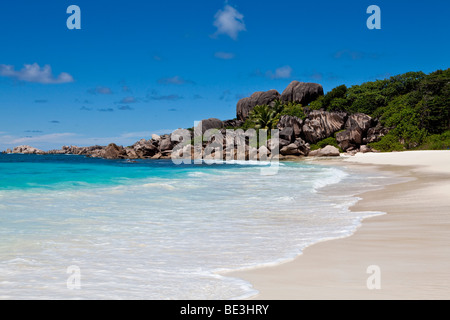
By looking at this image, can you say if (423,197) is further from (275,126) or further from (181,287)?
(275,126)

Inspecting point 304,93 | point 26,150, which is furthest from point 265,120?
point 26,150

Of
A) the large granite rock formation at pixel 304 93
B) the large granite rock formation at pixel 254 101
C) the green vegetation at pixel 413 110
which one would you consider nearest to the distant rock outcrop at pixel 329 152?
the green vegetation at pixel 413 110

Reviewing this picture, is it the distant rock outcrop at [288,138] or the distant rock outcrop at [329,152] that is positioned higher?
the distant rock outcrop at [288,138]

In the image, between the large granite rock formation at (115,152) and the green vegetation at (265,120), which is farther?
the large granite rock formation at (115,152)

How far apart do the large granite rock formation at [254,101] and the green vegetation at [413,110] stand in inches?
753

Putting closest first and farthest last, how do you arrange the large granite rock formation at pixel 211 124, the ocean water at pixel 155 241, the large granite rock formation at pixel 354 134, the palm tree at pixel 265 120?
1. the ocean water at pixel 155 241
2. the large granite rock formation at pixel 354 134
3. the palm tree at pixel 265 120
4. the large granite rock formation at pixel 211 124

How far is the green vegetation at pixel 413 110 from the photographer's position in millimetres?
45438

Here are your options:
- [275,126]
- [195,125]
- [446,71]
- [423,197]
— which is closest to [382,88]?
[446,71]

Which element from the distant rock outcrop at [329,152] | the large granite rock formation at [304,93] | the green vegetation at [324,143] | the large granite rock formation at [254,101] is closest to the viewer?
the distant rock outcrop at [329,152]

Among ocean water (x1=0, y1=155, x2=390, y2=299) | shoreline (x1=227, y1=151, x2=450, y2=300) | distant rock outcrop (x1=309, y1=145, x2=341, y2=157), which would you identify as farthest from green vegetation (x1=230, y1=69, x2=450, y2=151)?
shoreline (x1=227, y1=151, x2=450, y2=300)

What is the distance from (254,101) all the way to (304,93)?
35.3 ft

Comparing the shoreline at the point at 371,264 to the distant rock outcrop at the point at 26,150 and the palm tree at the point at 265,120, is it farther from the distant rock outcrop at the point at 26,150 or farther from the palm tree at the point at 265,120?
the distant rock outcrop at the point at 26,150

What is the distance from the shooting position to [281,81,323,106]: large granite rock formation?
225ft

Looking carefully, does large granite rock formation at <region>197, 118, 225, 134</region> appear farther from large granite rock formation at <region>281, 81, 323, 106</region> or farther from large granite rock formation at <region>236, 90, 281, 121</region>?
large granite rock formation at <region>281, 81, 323, 106</region>
